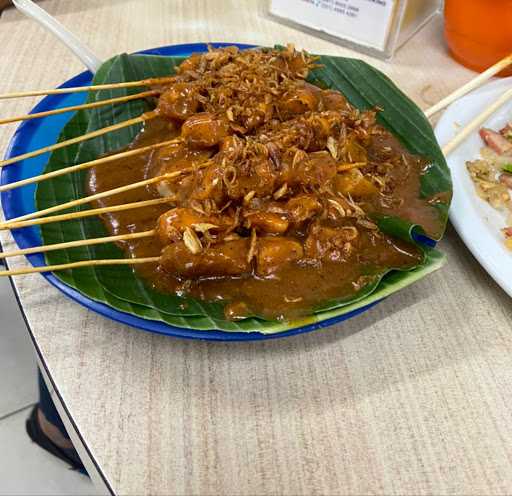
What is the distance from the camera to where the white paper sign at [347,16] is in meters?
2.76

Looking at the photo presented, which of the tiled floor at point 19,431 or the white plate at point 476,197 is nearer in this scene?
the white plate at point 476,197

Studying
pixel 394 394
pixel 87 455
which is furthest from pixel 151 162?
pixel 394 394

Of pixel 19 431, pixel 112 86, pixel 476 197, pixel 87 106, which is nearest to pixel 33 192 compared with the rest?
pixel 87 106

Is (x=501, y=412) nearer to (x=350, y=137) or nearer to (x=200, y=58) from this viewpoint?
(x=350, y=137)

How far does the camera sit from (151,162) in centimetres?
198

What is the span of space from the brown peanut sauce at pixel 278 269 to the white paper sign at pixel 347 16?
1199 millimetres

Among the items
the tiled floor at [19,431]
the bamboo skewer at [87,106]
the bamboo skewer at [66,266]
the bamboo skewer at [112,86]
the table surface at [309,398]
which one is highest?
the bamboo skewer at [112,86]

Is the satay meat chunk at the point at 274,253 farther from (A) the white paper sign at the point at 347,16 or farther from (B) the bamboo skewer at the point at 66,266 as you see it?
(A) the white paper sign at the point at 347,16

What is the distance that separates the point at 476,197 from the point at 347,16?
4.68ft

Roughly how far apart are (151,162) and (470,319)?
130cm

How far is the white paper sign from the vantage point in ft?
9.05

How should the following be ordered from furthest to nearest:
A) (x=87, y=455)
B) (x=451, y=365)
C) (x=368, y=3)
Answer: (x=368, y=3) → (x=451, y=365) → (x=87, y=455)

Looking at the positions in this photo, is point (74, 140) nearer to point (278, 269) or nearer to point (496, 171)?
point (278, 269)

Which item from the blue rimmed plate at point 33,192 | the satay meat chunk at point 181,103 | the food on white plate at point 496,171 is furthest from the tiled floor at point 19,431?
the food on white plate at point 496,171
